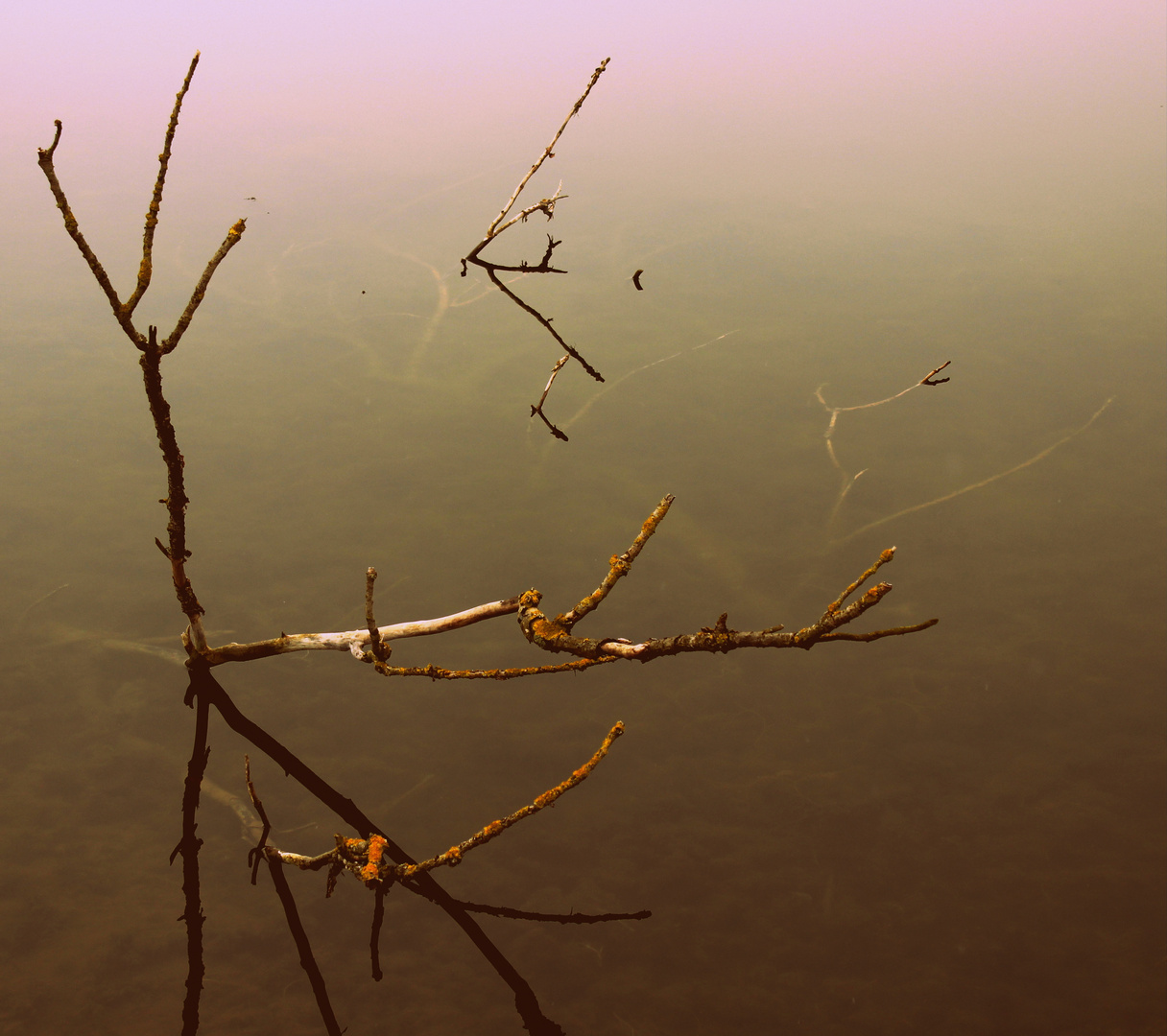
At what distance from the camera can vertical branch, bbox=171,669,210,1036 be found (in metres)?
2.64

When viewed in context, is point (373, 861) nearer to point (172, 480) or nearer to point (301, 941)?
point (301, 941)

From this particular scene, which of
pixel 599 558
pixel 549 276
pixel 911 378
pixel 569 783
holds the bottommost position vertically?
pixel 569 783

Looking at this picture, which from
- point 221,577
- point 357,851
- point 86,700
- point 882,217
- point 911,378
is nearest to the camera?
point 357,851

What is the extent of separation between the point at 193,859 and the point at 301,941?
476 mm

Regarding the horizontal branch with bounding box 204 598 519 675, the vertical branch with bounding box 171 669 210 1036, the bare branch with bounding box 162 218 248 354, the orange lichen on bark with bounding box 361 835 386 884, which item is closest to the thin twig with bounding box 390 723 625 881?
the orange lichen on bark with bounding box 361 835 386 884

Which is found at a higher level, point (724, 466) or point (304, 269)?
point (304, 269)

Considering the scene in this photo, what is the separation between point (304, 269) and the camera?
19.5ft

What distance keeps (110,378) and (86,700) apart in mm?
2255

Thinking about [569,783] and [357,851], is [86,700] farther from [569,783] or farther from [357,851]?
[569,783]

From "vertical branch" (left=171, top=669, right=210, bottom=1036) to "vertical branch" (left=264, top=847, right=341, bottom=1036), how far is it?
220mm

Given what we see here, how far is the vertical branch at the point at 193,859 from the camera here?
8.67 ft

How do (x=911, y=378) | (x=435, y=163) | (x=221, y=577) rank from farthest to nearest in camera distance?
(x=435, y=163) → (x=911, y=378) → (x=221, y=577)

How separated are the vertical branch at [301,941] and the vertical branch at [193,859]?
220mm

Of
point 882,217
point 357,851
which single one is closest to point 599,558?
point 357,851
